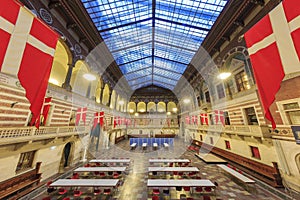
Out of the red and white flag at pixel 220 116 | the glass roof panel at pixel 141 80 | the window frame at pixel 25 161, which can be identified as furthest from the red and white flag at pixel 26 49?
the glass roof panel at pixel 141 80

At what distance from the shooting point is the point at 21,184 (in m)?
7.55

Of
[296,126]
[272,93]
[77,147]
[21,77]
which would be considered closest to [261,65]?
[272,93]

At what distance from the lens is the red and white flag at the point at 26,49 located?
321 centimetres

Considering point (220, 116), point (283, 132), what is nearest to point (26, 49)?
point (283, 132)

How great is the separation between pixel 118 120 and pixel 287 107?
70.0 feet

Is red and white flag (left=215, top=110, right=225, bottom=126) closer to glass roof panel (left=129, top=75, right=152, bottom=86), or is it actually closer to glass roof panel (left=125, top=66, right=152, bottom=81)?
glass roof panel (left=125, top=66, right=152, bottom=81)

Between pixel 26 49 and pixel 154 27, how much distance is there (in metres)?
17.3

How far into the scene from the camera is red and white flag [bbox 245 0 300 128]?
3.18 meters

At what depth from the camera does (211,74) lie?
16.5 metres

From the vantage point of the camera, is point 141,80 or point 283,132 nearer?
point 283,132

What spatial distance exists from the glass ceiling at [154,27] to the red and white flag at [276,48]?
10567mm

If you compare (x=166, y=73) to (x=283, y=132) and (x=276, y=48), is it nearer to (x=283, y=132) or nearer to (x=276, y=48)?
(x=283, y=132)

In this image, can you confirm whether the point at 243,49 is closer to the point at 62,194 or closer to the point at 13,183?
the point at 62,194

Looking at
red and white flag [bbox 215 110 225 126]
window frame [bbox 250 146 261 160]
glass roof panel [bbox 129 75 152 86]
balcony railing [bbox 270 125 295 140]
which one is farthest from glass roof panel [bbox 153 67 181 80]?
balcony railing [bbox 270 125 295 140]
